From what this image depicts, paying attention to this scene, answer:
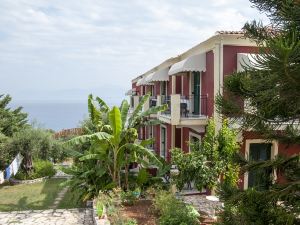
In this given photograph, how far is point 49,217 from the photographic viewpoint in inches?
549

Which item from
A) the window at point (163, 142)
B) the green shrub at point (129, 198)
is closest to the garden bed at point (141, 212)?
the green shrub at point (129, 198)

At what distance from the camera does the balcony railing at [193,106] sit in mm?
15855

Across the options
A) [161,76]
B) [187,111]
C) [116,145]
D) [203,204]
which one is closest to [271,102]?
[203,204]

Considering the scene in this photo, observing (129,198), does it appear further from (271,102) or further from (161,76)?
(161,76)

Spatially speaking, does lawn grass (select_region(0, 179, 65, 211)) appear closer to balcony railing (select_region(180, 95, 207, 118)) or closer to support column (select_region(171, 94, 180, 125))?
support column (select_region(171, 94, 180, 125))

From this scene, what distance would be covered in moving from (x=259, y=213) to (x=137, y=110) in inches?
414

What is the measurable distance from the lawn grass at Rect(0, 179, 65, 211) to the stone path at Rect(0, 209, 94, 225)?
1950 millimetres

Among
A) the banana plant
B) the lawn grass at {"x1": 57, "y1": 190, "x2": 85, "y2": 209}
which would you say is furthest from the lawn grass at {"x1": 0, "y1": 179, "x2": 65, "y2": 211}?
the banana plant

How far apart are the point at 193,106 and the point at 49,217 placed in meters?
8.51

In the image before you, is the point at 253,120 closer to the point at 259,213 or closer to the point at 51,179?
the point at 259,213

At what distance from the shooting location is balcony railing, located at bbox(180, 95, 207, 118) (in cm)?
1585

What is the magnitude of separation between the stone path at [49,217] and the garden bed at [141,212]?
150 cm

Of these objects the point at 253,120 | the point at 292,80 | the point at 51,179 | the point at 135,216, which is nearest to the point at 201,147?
the point at 135,216

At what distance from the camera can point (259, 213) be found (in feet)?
21.8
